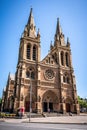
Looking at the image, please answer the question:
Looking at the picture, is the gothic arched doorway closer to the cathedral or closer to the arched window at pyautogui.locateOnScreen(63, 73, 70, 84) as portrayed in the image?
the cathedral

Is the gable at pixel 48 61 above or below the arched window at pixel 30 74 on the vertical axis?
above

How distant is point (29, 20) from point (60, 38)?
11.9m

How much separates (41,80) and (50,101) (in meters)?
5.96

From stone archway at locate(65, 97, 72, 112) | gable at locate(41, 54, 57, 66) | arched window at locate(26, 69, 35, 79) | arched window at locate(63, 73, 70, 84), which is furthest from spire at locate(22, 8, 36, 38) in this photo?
stone archway at locate(65, 97, 72, 112)

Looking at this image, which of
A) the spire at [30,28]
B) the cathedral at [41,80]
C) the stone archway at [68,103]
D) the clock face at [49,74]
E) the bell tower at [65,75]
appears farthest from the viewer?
the spire at [30,28]

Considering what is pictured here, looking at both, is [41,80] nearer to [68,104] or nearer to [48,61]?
[48,61]

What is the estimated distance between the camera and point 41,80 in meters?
37.4

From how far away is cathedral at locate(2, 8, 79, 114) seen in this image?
111 ft

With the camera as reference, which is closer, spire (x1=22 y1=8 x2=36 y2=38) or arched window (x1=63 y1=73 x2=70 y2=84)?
arched window (x1=63 y1=73 x2=70 y2=84)

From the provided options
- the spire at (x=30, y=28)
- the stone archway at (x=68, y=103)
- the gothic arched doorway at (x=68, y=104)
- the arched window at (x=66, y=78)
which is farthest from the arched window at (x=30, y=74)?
the spire at (x=30, y=28)

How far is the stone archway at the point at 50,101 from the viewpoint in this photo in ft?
120

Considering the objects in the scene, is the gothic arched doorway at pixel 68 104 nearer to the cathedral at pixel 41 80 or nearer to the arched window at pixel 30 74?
the cathedral at pixel 41 80

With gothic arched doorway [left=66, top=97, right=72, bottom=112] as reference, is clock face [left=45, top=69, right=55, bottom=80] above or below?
above

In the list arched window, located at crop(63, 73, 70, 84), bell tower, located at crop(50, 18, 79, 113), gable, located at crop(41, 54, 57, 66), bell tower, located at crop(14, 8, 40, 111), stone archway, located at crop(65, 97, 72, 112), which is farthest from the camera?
arched window, located at crop(63, 73, 70, 84)
